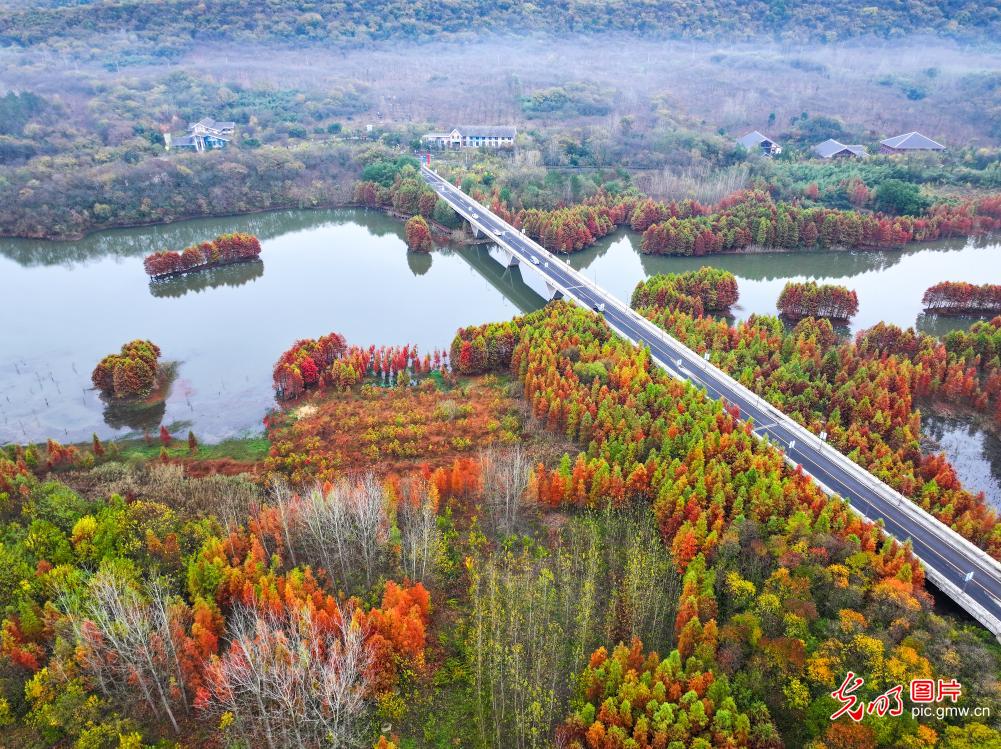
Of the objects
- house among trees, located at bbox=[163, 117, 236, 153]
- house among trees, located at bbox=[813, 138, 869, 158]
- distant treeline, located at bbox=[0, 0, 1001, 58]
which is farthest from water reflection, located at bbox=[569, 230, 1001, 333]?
distant treeline, located at bbox=[0, 0, 1001, 58]

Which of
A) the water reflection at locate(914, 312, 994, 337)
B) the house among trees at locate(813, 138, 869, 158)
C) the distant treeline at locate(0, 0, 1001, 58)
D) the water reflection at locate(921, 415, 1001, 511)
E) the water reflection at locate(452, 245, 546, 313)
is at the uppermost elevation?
the distant treeline at locate(0, 0, 1001, 58)

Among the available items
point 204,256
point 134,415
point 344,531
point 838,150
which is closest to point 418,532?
point 344,531

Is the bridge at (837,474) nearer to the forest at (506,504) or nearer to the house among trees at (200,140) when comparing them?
the forest at (506,504)

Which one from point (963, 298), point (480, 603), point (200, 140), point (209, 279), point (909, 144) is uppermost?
point (200, 140)

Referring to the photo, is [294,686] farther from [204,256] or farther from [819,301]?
[204,256]

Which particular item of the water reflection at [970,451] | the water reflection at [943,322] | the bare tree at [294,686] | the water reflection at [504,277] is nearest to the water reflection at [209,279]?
the water reflection at [504,277]

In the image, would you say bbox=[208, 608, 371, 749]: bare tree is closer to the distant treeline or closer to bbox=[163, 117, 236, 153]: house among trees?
bbox=[163, 117, 236, 153]: house among trees

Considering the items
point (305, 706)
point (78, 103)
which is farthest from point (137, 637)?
point (78, 103)
